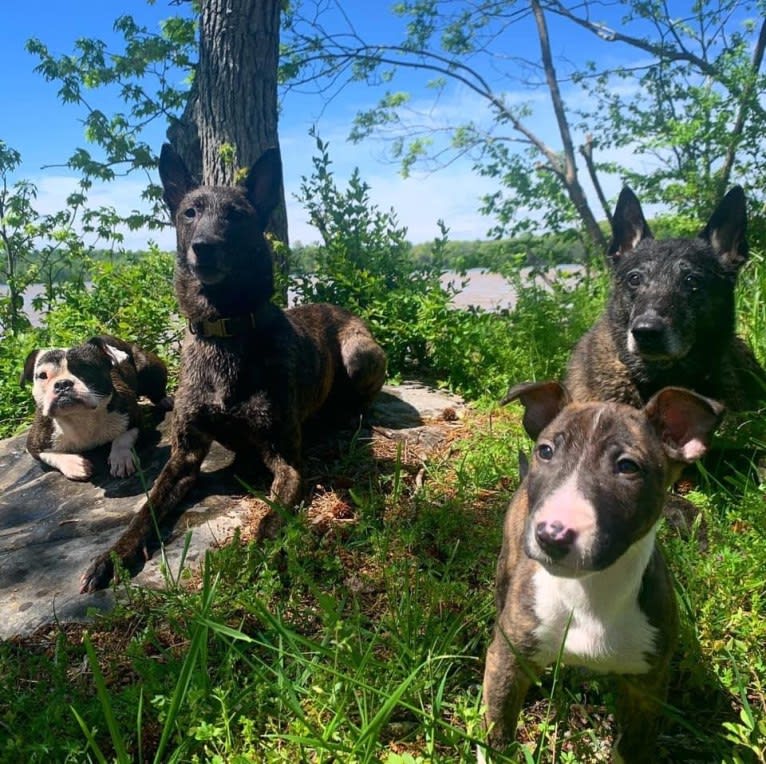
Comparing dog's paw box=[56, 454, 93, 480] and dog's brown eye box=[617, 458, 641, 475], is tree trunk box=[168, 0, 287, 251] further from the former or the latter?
dog's brown eye box=[617, 458, 641, 475]

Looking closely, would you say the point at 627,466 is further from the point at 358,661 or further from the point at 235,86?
the point at 235,86

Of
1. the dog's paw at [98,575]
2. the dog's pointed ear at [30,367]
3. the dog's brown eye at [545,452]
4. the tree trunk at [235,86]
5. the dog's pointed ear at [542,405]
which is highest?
the tree trunk at [235,86]

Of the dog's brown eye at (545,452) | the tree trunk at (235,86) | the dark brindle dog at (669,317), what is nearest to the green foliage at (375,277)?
the tree trunk at (235,86)

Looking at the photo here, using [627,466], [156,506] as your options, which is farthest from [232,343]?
[627,466]

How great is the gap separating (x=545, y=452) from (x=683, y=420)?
48 centimetres

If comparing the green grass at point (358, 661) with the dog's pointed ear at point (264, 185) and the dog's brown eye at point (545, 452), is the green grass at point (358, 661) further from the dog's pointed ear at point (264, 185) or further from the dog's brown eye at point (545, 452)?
the dog's pointed ear at point (264, 185)

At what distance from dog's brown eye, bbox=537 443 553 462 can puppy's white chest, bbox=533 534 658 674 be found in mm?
378

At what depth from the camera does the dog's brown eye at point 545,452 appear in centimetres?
209

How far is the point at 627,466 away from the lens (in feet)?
6.55

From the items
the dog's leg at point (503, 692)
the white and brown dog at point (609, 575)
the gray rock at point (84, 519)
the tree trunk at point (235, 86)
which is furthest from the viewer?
the tree trunk at point (235, 86)

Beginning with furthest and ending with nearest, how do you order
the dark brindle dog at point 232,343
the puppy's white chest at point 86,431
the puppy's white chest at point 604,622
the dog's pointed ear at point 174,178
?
the puppy's white chest at point 86,431, the dog's pointed ear at point 174,178, the dark brindle dog at point 232,343, the puppy's white chest at point 604,622

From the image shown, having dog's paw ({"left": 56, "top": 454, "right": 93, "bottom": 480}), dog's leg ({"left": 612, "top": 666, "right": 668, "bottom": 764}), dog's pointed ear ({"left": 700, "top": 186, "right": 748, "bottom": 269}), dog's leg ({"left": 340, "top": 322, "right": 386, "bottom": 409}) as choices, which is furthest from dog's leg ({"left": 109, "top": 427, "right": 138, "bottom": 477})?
dog's pointed ear ({"left": 700, "top": 186, "right": 748, "bottom": 269})

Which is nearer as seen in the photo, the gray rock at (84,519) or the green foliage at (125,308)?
the gray rock at (84,519)

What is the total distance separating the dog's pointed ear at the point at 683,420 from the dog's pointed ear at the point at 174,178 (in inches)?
129
